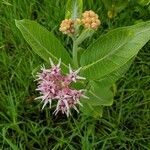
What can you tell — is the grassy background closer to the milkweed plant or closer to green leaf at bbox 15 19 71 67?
the milkweed plant

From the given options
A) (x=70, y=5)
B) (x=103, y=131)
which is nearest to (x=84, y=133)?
(x=103, y=131)

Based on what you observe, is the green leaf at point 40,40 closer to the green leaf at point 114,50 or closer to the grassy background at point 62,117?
the green leaf at point 114,50

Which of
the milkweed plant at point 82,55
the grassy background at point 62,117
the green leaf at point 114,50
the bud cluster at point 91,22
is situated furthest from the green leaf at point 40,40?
the grassy background at point 62,117

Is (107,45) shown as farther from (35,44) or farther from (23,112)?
(23,112)

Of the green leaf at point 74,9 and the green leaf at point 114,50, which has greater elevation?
Result: the green leaf at point 74,9

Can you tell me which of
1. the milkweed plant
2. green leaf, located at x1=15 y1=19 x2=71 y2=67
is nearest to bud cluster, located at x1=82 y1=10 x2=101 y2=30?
the milkweed plant

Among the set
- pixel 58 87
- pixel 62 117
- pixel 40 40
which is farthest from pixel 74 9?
pixel 62 117
